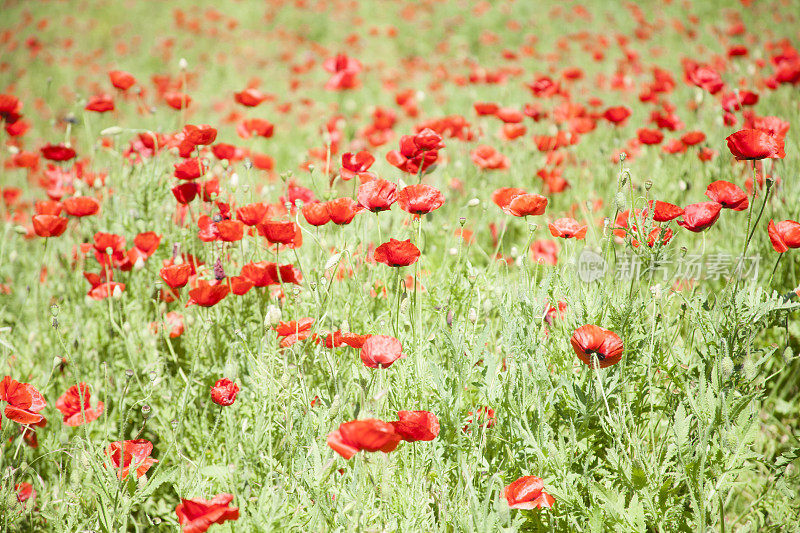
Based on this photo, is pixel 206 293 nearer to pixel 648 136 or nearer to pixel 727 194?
pixel 727 194

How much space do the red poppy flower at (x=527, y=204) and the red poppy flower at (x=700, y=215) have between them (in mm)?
438

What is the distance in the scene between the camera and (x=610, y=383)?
148cm

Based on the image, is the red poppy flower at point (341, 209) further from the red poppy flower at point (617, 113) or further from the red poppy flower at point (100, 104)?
the red poppy flower at point (617, 113)

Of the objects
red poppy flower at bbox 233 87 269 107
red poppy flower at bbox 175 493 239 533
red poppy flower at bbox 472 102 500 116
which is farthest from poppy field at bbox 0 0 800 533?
red poppy flower at bbox 472 102 500 116

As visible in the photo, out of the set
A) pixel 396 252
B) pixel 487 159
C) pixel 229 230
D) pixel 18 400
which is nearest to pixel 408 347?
pixel 396 252

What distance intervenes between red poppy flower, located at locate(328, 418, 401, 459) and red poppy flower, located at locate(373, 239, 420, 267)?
1.90 ft

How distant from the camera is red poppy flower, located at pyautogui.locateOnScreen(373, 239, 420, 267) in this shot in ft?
4.98

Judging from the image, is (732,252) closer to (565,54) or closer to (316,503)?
(316,503)

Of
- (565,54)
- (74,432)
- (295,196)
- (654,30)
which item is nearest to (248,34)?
(565,54)

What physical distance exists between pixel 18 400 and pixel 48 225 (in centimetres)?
73

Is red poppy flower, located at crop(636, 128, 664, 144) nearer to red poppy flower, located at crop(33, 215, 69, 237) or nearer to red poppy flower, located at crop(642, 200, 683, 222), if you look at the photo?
red poppy flower, located at crop(642, 200, 683, 222)

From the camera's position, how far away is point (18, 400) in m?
1.46

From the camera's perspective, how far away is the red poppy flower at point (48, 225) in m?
1.90

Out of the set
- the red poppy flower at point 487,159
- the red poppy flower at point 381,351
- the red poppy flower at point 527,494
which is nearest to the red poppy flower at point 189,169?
the red poppy flower at point 381,351
